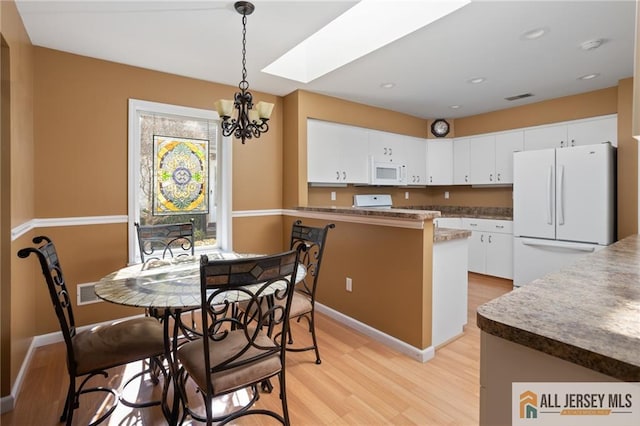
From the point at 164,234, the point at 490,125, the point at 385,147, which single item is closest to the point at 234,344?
the point at 164,234

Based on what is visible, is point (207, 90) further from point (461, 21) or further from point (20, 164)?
point (461, 21)

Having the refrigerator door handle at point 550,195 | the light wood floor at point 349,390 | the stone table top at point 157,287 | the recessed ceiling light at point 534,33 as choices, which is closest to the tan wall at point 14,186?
the light wood floor at point 349,390

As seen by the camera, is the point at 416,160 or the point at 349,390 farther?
the point at 416,160

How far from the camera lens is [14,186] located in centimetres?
200

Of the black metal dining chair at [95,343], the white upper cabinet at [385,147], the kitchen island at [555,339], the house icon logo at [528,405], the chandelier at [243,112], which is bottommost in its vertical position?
the black metal dining chair at [95,343]

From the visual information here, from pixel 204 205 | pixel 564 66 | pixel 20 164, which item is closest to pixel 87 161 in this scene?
pixel 20 164

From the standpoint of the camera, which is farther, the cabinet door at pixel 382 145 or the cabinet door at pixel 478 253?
the cabinet door at pixel 478 253

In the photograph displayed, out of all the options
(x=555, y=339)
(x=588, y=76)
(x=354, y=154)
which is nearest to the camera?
(x=555, y=339)

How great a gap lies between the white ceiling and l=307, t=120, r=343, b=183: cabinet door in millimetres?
455

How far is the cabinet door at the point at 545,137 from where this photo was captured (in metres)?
4.18

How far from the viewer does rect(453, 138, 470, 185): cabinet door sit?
522 cm

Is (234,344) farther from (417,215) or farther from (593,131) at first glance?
(593,131)

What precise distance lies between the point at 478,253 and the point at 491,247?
0.23 meters

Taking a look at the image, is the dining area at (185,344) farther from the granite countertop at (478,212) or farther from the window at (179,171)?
the granite countertop at (478,212)
